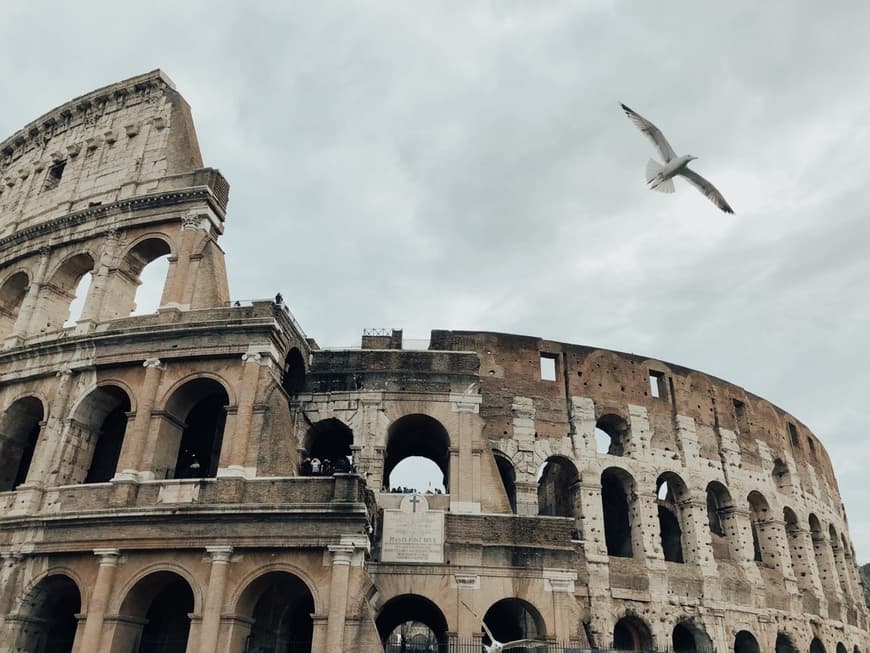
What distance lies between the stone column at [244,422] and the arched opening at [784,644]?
16.7 metres

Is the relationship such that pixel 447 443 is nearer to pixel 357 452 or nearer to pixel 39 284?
pixel 357 452

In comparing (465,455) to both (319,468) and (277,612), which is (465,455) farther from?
(277,612)

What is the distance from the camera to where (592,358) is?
2094cm

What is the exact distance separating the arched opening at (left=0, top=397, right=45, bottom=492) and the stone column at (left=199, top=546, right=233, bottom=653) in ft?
21.4

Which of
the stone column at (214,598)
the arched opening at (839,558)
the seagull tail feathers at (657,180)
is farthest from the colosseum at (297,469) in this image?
the seagull tail feathers at (657,180)

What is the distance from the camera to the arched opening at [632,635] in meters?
18.2

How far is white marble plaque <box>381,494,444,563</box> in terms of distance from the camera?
15.6 metres

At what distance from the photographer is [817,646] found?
74.1ft

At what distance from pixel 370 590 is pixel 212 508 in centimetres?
348

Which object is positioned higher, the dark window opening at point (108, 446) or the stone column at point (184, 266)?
the stone column at point (184, 266)

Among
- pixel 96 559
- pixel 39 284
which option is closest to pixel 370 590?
pixel 96 559

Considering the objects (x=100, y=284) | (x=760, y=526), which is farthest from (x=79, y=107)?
(x=760, y=526)

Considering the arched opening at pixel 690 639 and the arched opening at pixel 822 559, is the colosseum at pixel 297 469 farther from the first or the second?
the arched opening at pixel 822 559

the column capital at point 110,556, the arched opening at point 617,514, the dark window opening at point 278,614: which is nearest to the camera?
the column capital at point 110,556
